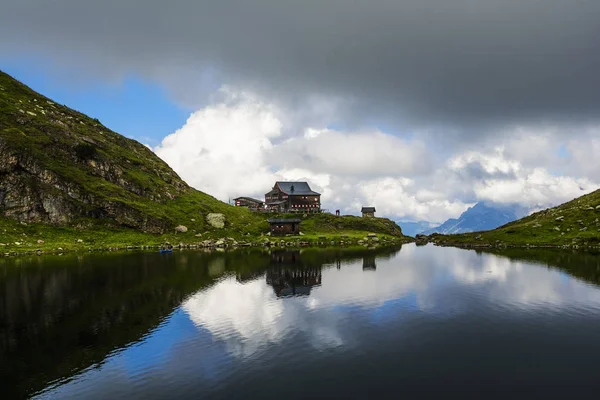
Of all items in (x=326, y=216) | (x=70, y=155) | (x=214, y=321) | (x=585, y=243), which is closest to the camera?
(x=214, y=321)

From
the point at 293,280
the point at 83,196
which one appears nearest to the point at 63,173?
the point at 83,196

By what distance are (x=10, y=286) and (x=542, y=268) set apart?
106138mm

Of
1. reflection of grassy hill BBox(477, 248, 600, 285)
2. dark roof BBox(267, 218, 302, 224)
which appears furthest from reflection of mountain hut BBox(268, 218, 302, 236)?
reflection of grassy hill BBox(477, 248, 600, 285)

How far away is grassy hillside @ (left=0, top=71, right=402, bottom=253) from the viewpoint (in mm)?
130000

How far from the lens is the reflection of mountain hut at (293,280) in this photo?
60469 mm

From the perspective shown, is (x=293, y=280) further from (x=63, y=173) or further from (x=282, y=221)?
(x=63, y=173)

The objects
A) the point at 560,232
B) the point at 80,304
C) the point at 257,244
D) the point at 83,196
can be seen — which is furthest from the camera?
the point at 257,244

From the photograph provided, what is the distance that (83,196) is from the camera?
14238 cm

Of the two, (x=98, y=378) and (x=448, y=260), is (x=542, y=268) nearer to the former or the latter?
(x=448, y=260)

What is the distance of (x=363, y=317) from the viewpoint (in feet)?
148

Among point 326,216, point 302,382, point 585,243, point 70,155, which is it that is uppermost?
point 70,155

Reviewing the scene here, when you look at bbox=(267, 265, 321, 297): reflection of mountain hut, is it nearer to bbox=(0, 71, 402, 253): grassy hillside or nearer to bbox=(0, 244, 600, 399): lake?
bbox=(0, 244, 600, 399): lake

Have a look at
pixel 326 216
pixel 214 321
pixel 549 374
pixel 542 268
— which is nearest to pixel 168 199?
pixel 326 216

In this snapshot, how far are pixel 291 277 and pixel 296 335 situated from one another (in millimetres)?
34047
